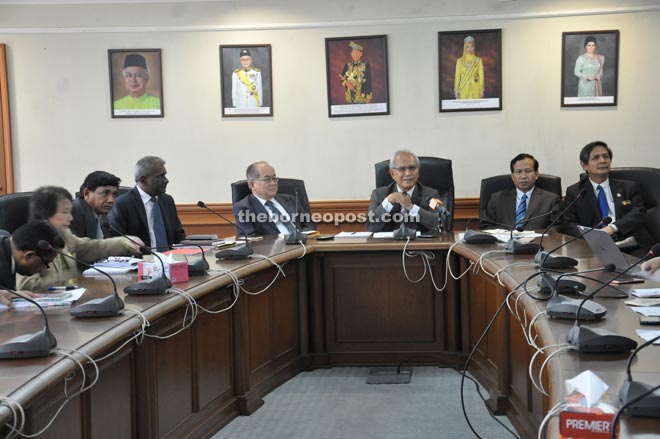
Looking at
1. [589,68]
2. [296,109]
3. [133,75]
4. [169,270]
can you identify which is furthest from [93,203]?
[589,68]

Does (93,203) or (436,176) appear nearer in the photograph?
(93,203)

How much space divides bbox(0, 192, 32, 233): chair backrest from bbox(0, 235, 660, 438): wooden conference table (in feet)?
3.05

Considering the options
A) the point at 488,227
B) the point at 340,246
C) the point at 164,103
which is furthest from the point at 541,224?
the point at 164,103

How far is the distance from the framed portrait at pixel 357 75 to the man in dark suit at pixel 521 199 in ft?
4.04

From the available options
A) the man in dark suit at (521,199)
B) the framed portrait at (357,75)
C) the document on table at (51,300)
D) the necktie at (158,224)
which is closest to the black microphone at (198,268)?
the document on table at (51,300)

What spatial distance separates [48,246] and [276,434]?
138cm

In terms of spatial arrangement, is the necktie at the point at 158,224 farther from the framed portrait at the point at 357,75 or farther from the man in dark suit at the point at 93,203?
the framed portrait at the point at 357,75

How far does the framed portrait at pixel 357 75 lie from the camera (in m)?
5.90

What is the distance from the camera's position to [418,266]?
4.29m

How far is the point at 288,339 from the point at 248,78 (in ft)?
8.52

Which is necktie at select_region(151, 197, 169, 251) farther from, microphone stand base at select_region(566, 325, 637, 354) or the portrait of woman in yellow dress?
microphone stand base at select_region(566, 325, 637, 354)

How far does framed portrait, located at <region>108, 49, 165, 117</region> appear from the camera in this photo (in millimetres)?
6039

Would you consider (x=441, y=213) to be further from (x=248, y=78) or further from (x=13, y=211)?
(x=13, y=211)

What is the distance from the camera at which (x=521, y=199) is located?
520 centimetres
